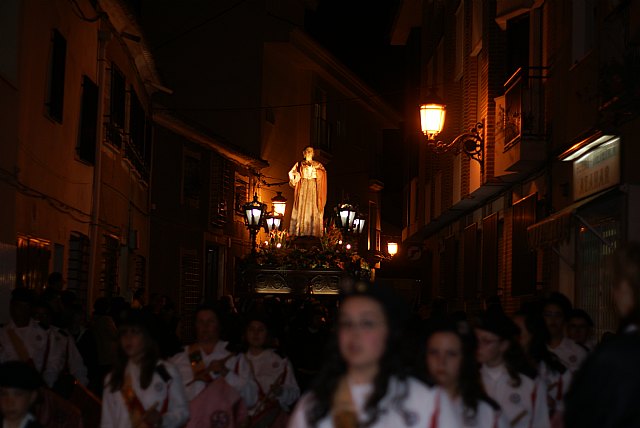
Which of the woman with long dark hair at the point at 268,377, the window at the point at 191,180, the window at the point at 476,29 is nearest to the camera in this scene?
the woman with long dark hair at the point at 268,377

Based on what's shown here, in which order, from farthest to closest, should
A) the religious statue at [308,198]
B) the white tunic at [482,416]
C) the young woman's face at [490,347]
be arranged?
the religious statue at [308,198] → the young woman's face at [490,347] → the white tunic at [482,416]

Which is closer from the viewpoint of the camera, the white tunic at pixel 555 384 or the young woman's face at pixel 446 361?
the young woman's face at pixel 446 361

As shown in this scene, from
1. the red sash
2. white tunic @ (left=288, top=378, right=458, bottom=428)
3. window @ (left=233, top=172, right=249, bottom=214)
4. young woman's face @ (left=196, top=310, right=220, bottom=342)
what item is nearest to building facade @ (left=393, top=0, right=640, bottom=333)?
young woman's face @ (left=196, top=310, right=220, bottom=342)

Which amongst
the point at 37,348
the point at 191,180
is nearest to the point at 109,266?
the point at 191,180

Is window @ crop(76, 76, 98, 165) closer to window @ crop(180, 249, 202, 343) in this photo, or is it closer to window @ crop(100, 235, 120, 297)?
window @ crop(100, 235, 120, 297)

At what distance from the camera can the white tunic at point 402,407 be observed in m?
4.94

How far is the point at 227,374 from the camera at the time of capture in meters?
10.4

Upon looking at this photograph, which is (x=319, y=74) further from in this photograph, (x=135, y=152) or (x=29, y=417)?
(x=29, y=417)

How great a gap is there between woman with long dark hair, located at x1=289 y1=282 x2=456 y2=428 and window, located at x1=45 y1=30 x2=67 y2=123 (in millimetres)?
14293

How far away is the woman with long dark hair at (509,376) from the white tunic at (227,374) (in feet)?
8.63

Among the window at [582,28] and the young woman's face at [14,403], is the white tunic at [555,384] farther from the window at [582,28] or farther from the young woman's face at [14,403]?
the window at [582,28]

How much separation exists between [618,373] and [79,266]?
17.7 m

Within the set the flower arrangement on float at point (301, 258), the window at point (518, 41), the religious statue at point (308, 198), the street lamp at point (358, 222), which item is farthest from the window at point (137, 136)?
the window at point (518, 41)

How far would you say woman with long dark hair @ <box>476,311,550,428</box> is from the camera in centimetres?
834
